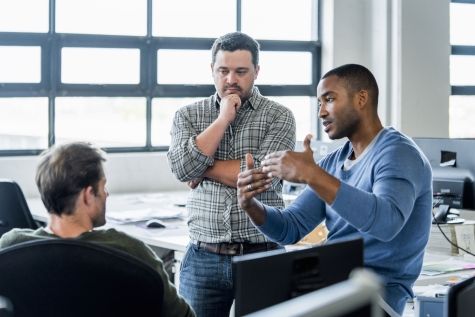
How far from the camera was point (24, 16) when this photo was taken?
5727 millimetres

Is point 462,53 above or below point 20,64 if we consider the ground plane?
above

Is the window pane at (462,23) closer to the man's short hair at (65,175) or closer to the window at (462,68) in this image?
the window at (462,68)

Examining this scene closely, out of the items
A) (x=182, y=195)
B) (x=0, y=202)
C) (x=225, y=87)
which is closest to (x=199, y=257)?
(x=225, y=87)

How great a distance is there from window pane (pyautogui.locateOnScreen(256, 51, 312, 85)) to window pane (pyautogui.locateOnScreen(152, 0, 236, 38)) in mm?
457

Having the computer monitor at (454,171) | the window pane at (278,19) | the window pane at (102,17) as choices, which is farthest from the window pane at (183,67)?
the computer monitor at (454,171)

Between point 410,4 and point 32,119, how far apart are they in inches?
132

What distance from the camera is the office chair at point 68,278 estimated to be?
168 centimetres

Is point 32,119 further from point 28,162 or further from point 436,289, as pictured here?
point 436,289

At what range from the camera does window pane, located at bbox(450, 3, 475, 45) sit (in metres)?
7.43

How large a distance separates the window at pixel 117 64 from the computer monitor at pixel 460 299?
464 cm

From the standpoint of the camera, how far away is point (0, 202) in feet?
13.4

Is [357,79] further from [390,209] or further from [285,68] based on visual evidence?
[285,68]

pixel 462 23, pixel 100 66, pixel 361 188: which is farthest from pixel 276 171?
pixel 462 23

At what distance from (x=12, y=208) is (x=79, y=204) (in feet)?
7.53
